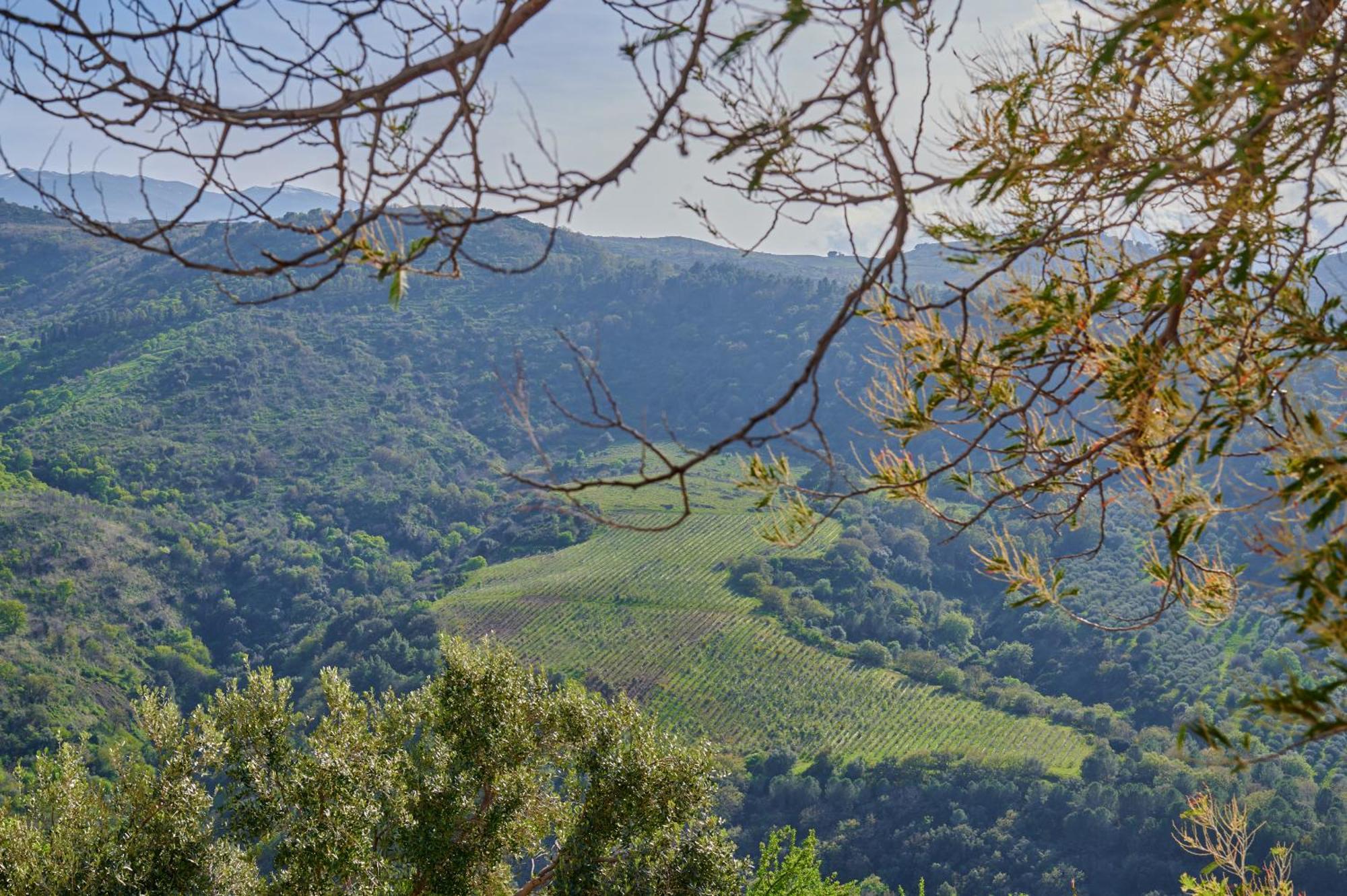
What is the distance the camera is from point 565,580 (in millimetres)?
56094

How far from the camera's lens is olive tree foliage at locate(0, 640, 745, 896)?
7461mm

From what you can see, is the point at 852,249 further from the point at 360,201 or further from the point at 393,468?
the point at 393,468

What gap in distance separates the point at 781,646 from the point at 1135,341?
160ft

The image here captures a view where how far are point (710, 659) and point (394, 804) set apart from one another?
41042 millimetres

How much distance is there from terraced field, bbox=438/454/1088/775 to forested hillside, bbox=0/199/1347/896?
0.19m

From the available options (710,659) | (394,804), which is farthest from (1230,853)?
(710,659)

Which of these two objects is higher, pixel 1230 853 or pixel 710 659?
pixel 1230 853

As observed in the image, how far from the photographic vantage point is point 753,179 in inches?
77.1

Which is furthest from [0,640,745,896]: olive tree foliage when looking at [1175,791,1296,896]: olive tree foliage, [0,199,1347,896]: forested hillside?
[0,199,1347,896]: forested hillside

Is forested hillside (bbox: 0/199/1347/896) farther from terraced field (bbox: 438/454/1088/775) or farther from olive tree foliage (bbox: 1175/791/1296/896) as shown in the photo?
olive tree foliage (bbox: 1175/791/1296/896)

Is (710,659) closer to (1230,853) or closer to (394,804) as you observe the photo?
(394,804)

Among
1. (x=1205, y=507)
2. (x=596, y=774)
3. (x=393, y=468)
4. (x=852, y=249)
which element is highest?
(x=852, y=249)

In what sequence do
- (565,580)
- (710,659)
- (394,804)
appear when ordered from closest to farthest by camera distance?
(394,804) → (710,659) → (565,580)

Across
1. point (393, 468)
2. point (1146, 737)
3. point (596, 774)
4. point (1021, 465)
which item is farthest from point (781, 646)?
point (1021, 465)
